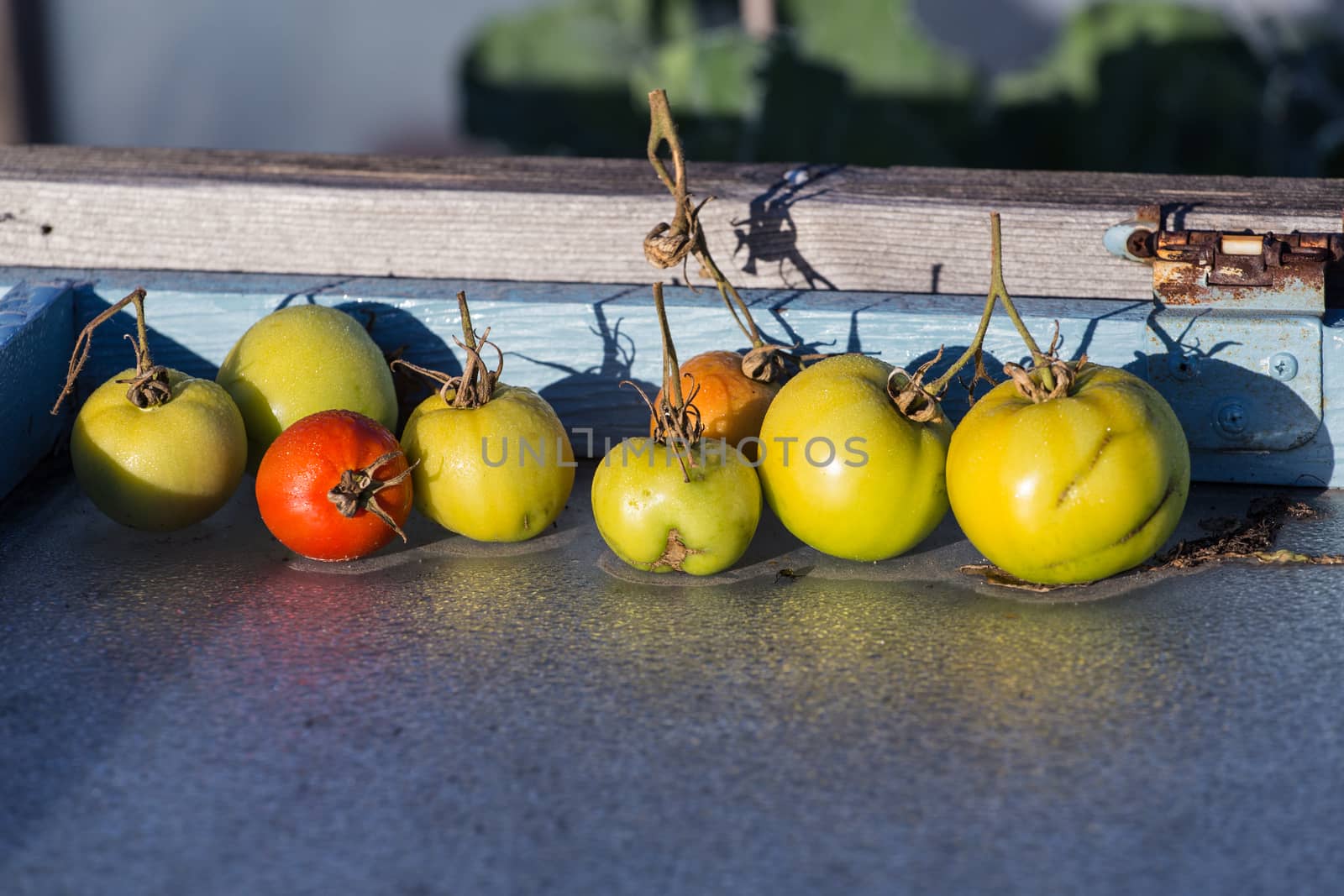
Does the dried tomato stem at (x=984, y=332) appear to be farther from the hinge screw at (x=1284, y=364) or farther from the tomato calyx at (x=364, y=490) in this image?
the tomato calyx at (x=364, y=490)

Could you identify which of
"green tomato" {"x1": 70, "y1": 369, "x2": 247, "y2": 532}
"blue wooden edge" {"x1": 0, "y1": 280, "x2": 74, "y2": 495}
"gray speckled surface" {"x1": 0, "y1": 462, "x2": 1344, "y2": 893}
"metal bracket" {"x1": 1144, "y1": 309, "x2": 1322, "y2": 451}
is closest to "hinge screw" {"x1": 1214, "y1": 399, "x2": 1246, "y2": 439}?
"metal bracket" {"x1": 1144, "y1": 309, "x2": 1322, "y2": 451}

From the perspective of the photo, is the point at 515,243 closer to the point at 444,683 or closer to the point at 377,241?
the point at 377,241

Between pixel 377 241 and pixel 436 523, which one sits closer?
pixel 436 523

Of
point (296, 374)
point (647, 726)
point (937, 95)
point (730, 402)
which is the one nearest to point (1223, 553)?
point (730, 402)

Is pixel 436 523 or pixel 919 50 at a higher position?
pixel 919 50

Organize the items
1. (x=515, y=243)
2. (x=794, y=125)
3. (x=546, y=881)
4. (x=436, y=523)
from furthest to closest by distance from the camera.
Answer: (x=794, y=125), (x=515, y=243), (x=436, y=523), (x=546, y=881)

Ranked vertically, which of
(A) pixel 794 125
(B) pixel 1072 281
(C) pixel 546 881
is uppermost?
(A) pixel 794 125

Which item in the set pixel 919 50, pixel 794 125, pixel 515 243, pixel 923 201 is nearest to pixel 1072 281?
pixel 923 201
